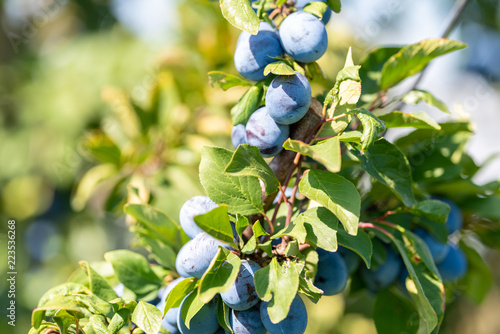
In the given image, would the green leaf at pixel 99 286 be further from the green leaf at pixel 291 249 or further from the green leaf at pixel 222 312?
the green leaf at pixel 291 249

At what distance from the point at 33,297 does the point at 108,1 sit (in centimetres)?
191

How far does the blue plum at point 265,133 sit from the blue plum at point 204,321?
0.22m

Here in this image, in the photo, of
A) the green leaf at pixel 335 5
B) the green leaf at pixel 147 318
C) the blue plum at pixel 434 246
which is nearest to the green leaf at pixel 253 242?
the green leaf at pixel 147 318

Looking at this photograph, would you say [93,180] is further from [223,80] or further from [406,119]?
[406,119]

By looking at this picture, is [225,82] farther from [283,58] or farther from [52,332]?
[52,332]

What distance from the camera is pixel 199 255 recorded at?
21.4 inches

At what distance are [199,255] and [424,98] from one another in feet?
1.41

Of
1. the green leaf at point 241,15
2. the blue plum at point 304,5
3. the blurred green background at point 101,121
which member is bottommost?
the blurred green background at point 101,121

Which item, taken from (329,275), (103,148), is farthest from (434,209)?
(103,148)

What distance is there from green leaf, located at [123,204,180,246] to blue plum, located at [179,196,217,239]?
0.08 m

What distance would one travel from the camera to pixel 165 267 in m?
0.70

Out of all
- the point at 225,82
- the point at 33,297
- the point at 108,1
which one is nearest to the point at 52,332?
the point at 225,82

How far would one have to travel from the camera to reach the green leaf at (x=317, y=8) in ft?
1.92

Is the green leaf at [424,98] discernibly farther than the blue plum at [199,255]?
Yes
